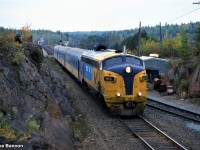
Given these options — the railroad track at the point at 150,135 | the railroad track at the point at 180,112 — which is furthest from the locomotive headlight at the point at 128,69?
the railroad track at the point at 180,112

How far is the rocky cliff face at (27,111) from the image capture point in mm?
9539

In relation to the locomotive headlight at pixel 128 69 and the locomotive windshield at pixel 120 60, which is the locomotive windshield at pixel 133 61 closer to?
the locomotive windshield at pixel 120 60

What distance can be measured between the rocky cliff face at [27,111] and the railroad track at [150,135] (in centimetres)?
295

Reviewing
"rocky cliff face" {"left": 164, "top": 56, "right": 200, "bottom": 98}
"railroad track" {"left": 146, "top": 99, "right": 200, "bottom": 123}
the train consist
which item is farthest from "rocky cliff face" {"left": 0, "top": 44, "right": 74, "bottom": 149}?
"rocky cliff face" {"left": 164, "top": 56, "right": 200, "bottom": 98}

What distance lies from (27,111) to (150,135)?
5.36 meters

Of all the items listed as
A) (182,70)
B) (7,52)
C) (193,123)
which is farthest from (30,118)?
(182,70)

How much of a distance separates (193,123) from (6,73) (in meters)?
9.41

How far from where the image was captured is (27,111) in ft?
38.2

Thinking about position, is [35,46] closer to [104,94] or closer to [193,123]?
[104,94]

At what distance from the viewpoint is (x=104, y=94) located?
700 inches

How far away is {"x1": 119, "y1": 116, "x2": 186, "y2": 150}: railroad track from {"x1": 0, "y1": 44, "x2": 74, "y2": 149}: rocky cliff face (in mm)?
2945

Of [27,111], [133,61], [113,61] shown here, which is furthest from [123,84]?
[27,111]

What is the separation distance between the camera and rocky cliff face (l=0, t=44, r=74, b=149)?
31.3ft

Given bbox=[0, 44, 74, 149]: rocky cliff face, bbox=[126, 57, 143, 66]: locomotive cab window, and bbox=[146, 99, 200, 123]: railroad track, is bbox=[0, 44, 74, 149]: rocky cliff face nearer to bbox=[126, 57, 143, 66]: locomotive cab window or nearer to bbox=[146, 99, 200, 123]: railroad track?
bbox=[126, 57, 143, 66]: locomotive cab window
